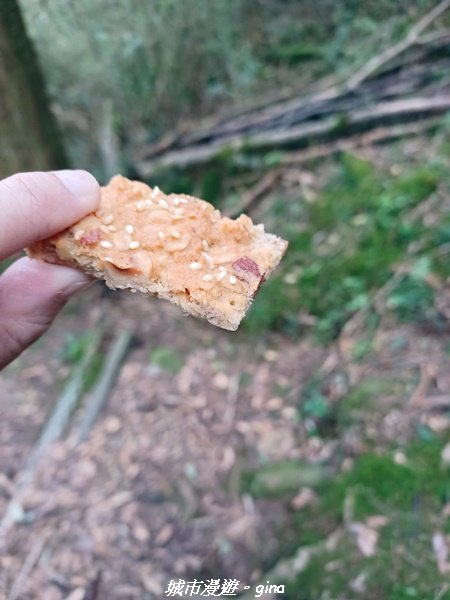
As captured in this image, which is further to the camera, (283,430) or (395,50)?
(395,50)

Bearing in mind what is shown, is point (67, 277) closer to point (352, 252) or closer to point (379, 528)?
point (379, 528)

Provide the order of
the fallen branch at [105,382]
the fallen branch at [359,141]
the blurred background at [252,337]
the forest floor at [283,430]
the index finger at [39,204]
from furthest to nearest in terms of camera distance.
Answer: the fallen branch at [359,141]
the fallen branch at [105,382]
the blurred background at [252,337]
the forest floor at [283,430]
the index finger at [39,204]

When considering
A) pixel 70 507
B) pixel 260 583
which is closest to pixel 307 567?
pixel 260 583

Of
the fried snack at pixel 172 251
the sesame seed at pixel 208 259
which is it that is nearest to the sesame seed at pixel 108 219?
the fried snack at pixel 172 251

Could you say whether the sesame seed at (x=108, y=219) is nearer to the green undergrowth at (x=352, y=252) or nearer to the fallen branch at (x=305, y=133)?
the green undergrowth at (x=352, y=252)

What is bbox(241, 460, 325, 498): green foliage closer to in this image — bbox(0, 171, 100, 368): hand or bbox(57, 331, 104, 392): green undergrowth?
bbox(57, 331, 104, 392): green undergrowth

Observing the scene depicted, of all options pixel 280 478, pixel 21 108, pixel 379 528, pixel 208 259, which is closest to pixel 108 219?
pixel 208 259
